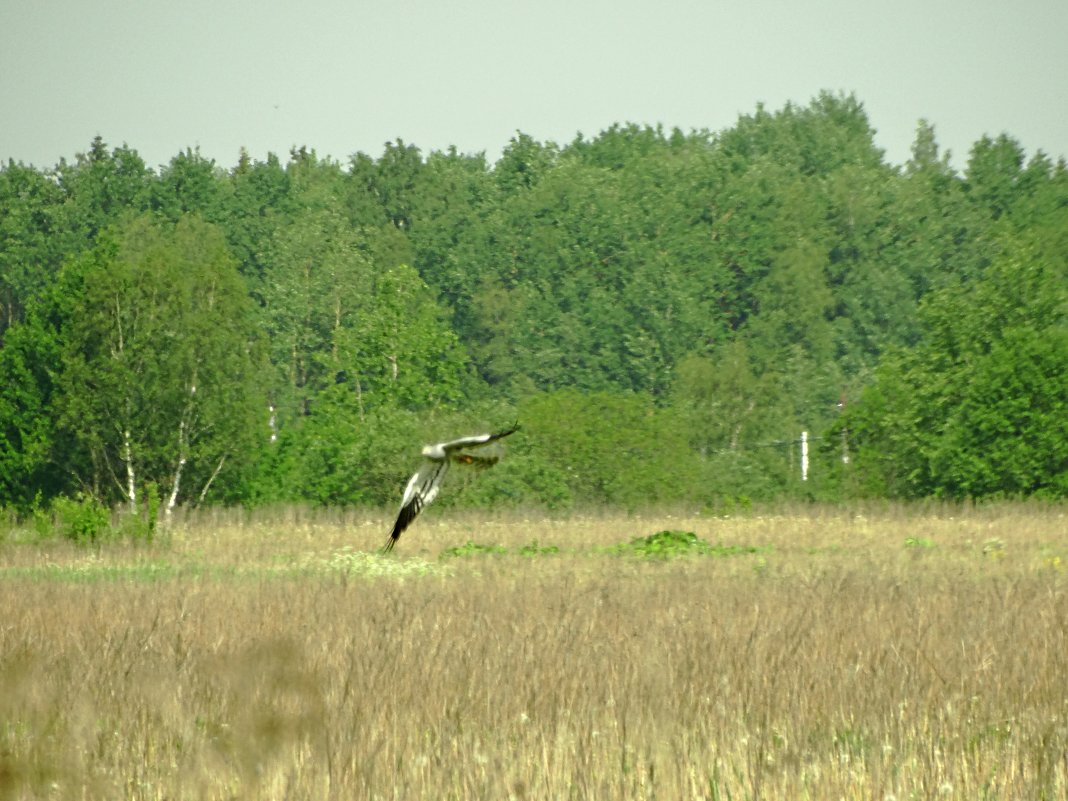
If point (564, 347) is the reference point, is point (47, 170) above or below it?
above

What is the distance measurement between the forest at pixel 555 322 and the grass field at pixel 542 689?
39.3ft

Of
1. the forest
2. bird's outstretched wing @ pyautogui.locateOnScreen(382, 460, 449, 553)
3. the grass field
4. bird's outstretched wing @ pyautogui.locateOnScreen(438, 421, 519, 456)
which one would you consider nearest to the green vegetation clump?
the grass field

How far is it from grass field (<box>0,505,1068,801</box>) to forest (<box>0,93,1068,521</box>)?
12.0 meters

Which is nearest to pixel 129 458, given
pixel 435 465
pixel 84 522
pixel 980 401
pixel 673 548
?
pixel 84 522

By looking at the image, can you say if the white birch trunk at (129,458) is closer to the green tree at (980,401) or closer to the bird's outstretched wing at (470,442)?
the green tree at (980,401)

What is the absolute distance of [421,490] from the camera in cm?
497

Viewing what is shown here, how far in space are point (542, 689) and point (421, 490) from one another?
3.27 m

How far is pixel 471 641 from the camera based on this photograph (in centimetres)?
941

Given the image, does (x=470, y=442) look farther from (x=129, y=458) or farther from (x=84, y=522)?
(x=129, y=458)

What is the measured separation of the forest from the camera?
3478 cm

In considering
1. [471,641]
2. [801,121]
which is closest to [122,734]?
[471,641]

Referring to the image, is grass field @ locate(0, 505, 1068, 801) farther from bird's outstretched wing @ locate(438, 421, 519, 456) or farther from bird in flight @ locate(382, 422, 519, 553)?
bird's outstretched wing @ locate(438, 421, 519, 456)

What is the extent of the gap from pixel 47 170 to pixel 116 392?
4659cm

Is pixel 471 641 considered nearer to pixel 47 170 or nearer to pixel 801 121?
pixel 47 170
